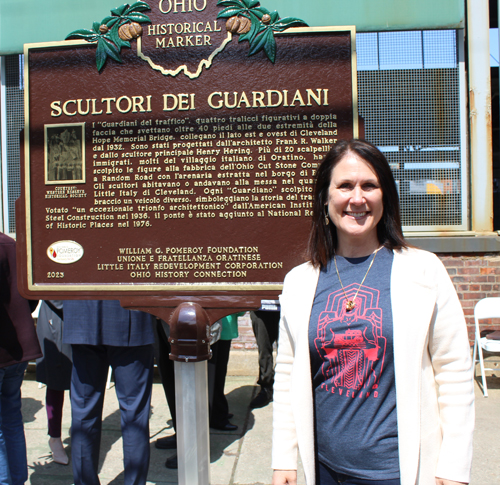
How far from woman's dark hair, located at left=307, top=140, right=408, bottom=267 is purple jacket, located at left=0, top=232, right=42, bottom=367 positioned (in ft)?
6.99

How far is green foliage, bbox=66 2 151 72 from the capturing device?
7.16 ft

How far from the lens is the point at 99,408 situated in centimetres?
292

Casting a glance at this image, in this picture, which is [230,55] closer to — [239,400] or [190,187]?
[190,187]

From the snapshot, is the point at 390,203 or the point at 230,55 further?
the point at 230,55

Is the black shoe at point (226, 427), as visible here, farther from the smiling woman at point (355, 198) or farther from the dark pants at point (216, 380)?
the smiling woman at point (355, 198)

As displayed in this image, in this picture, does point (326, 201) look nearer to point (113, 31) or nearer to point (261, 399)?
point (113, 31)

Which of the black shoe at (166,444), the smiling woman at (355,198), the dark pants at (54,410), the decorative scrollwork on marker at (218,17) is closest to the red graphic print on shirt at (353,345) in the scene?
the smiling woman at (355,198)

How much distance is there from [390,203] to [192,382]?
117 centimetres

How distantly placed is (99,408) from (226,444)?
1.42 meters

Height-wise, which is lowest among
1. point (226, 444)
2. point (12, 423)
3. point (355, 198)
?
point (226, 444)

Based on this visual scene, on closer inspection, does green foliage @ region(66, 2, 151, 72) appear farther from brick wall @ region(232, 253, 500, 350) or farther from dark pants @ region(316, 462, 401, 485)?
brick wall @ region(232, 253, 500, 350)

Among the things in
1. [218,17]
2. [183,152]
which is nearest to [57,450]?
[183,152]

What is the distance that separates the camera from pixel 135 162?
7.36 feet

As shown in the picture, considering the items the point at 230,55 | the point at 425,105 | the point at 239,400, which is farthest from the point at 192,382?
the point at 425,105
